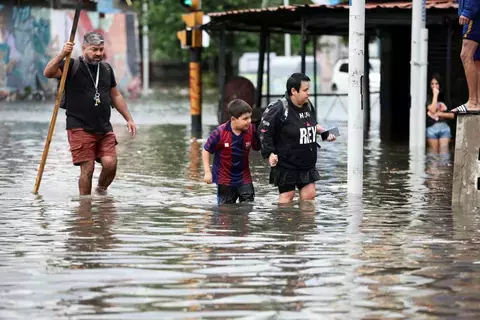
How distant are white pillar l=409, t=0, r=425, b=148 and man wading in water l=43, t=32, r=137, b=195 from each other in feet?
30.3

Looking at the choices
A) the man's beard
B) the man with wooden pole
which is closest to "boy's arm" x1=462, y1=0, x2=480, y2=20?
the man with wooden pole

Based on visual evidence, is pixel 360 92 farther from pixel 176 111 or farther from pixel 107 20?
pixel 107 20

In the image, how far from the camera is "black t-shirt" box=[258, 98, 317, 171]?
40.0 feet

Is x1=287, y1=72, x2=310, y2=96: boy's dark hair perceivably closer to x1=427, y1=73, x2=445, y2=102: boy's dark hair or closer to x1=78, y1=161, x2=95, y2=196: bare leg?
x1=78, y1=161, x2=95, y2=196: bare leg

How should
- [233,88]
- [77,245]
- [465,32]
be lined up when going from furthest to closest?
[233,88] < [465,32] < [77,245]

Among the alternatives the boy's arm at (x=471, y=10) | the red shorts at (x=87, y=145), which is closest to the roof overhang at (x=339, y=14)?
the boy's arm at (x=471, y=10)

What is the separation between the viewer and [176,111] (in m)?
40.4

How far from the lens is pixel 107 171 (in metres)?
13.7

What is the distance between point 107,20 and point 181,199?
140 feet

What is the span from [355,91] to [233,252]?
15.7ft

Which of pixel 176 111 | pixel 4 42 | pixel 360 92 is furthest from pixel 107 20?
pixel 360 92

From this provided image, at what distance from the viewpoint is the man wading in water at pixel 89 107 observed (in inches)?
521

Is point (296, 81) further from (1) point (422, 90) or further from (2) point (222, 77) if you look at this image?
(2) point (222, 77)

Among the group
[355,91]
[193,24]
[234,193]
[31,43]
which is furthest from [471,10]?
[31,43]
